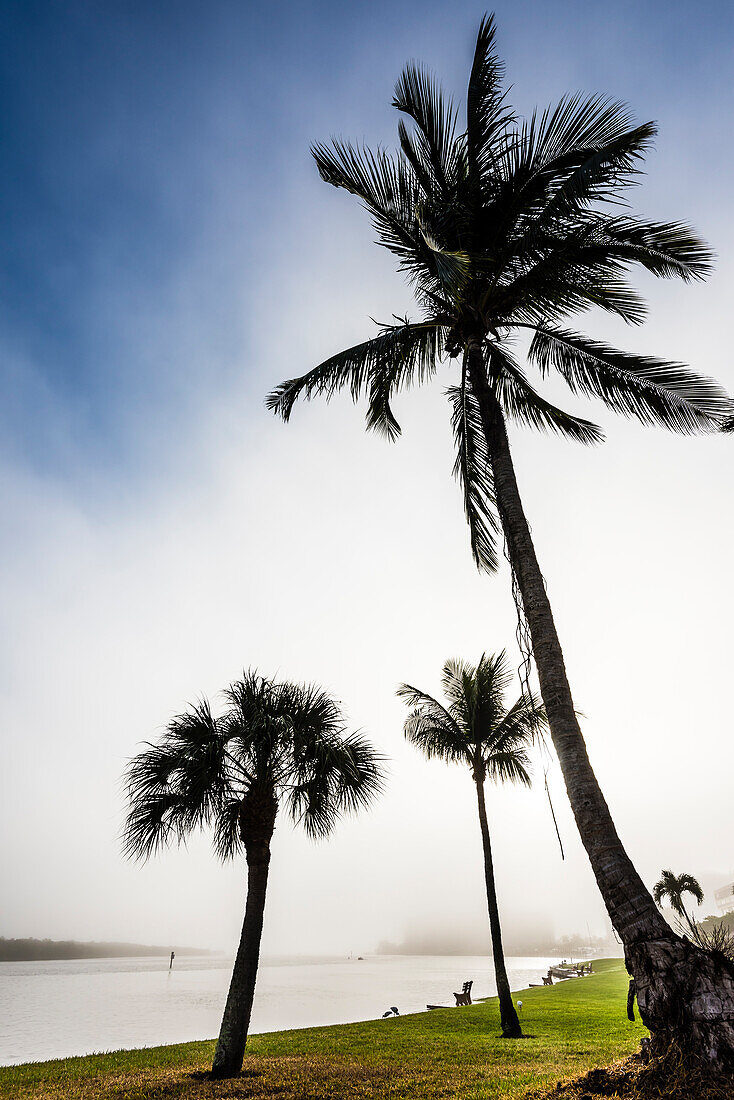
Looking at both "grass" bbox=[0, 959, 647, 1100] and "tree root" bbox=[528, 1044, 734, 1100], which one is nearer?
"tree root" bbox=[528, 1044, 734, 1100]

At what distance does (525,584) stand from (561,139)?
6.20 metres

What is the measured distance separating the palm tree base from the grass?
7.41ft

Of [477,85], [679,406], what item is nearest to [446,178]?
[477,85]

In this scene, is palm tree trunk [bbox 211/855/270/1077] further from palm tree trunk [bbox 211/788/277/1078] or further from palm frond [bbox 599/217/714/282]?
palm frond [bbox 599/217/714/282]

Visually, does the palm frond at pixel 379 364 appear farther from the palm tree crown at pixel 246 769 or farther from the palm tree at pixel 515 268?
the palm tree crown at pixel 246 769

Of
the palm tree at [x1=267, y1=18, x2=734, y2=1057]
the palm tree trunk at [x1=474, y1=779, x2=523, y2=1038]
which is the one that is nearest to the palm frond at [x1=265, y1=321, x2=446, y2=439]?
the palm tree at [x1=267, y1=18, x2=734, y2=1057]

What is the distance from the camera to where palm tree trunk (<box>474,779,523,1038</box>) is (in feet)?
42.8

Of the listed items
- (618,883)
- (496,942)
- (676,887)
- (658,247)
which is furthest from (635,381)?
→ (676,887)

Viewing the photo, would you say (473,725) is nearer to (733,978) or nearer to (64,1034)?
(733,978)

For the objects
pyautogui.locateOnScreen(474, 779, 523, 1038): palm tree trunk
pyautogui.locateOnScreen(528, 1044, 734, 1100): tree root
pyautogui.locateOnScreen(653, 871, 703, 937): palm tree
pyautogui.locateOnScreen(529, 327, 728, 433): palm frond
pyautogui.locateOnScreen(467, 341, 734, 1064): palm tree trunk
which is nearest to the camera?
pyautogui.locateOnScreen(528, 1044, 734, 1100): tree root

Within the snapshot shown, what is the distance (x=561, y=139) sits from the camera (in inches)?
304

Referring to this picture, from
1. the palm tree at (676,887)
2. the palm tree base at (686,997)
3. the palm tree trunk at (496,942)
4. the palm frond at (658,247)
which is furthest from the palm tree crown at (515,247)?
the palm tree at (676,887)

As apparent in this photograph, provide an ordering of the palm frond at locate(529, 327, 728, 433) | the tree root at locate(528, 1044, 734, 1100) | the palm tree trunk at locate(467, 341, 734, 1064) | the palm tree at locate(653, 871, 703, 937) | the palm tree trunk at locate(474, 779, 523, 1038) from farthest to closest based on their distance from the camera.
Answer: the palm tree at locate(653, 871, 703, 937) < the palm tree trunk at locate(474, 779, 523, 1038) < the palm frond at locate(529, 327, 728, 433) < the palm tree trunk at locate(467, 341, 734, 1064) < the tree root at locate(528, 1044, 734, 1100)

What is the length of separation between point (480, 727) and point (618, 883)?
11.6 metres
